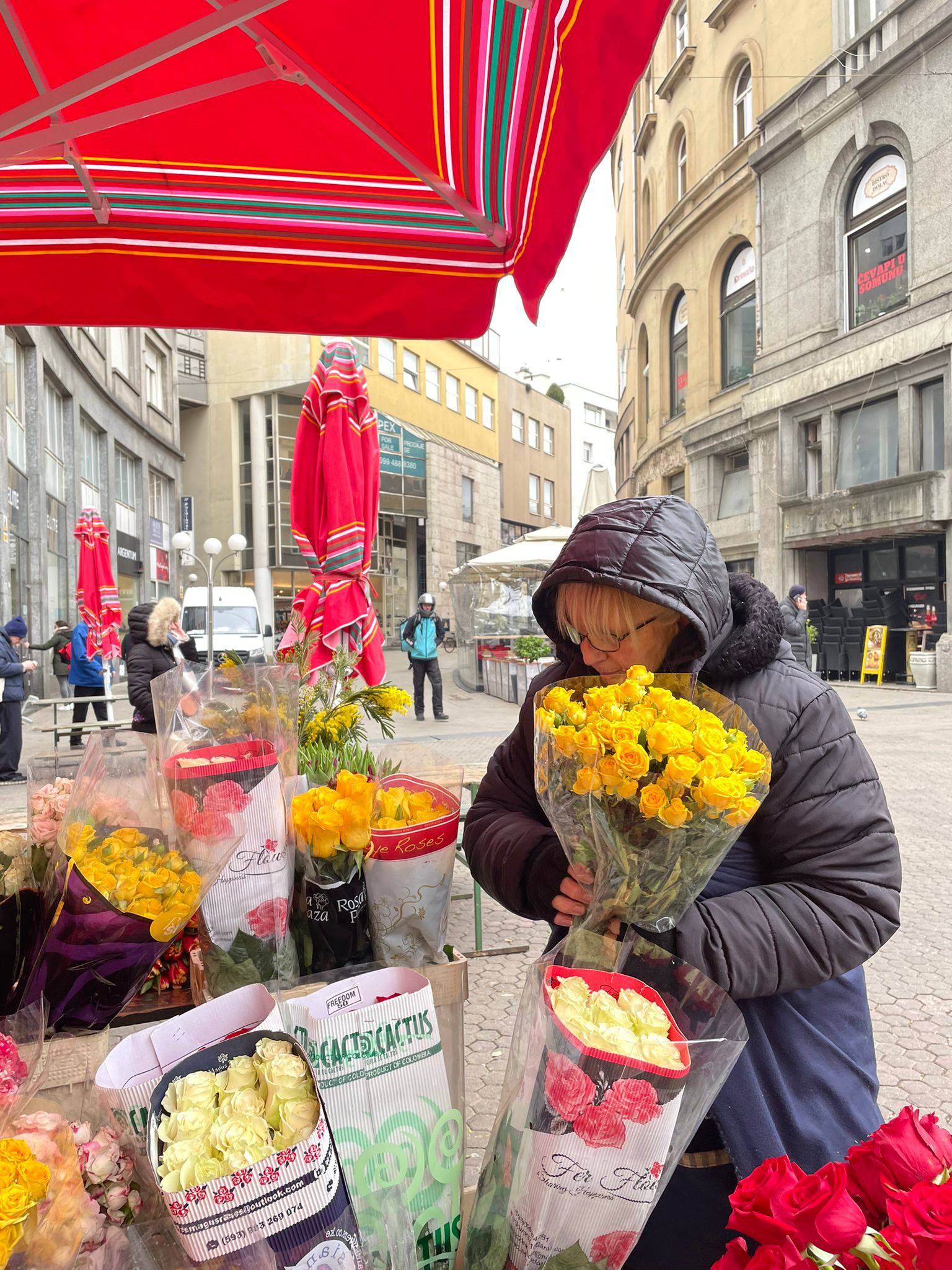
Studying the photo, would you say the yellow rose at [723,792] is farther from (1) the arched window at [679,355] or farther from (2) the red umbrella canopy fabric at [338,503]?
(1) the arched window at [679,355]

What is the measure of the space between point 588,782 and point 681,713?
0.17 m

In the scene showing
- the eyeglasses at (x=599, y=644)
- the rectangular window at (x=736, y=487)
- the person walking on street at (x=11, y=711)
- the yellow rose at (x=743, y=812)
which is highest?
the rectangular window at (x=736, y=487)

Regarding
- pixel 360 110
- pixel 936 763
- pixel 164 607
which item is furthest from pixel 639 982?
pixel 936 763

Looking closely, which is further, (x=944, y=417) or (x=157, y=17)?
(x=944, y=417)

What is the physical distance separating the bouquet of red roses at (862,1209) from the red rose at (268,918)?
97cm

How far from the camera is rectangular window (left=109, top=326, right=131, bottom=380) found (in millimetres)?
23516

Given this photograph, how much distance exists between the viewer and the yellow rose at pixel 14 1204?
29.4 inches

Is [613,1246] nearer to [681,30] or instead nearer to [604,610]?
[604,610]

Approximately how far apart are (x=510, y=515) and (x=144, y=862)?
4779 centimetres

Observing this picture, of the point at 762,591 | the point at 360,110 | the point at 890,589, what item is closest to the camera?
the point at 762,591

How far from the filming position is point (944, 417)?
54.4ft

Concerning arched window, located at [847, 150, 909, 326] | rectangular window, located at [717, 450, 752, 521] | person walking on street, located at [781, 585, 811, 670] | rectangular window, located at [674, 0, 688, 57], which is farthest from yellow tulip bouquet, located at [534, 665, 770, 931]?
rectangular window, located at [674, 0, 688, 57]

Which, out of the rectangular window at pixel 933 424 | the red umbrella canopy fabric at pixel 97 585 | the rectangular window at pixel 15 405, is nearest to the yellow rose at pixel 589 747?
the red umbrella canopy fabric at pixel 97 585

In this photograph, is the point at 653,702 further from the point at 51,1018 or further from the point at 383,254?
the point at 383,254
